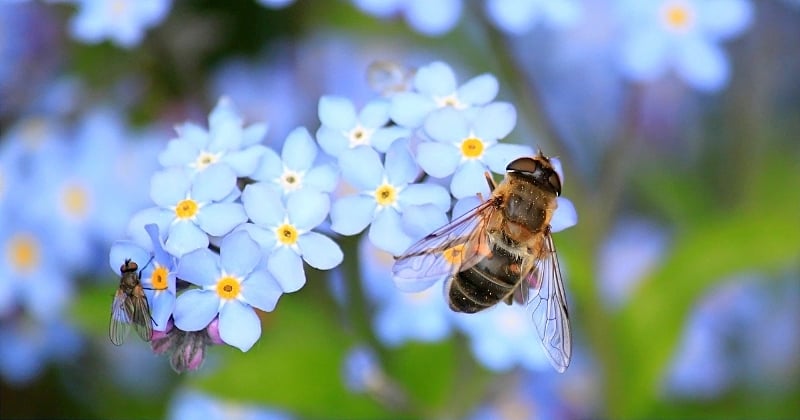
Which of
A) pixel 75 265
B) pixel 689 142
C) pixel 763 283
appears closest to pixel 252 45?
pixel 75 265

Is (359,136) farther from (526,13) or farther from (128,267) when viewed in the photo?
(526,13)

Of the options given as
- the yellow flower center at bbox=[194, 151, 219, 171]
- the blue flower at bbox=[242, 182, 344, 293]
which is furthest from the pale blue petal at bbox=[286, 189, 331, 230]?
the yellow flower center at bbox=[194, 151, 219, 171]

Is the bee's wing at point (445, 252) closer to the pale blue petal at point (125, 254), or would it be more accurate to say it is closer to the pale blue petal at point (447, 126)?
the pale blue petal at point (447, 126)

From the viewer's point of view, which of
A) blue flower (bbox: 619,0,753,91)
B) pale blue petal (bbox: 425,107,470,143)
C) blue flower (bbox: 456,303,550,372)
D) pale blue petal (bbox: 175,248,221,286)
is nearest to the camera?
pale blue petal (bbox: 175,248,221,286)

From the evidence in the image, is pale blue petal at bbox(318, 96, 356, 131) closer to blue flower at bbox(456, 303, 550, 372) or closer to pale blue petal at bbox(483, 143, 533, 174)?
pale blue petal at bbox(483, 143, 533, 174)

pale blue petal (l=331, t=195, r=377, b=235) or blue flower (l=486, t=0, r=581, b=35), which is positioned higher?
blue flower (l=486, t=0, r=581, b=35)

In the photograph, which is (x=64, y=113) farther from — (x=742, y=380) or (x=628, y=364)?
(x=742, y=380)
